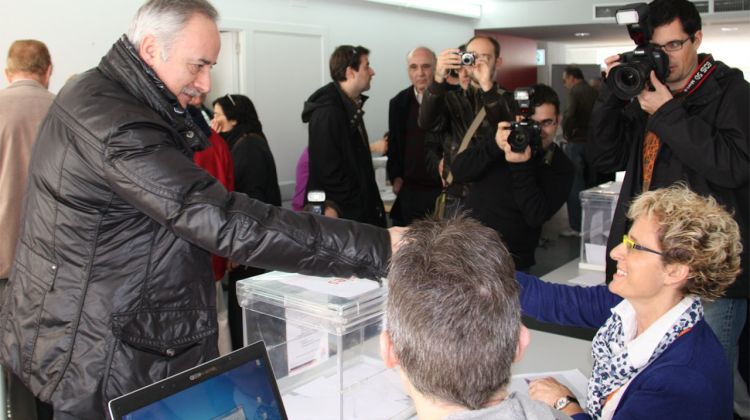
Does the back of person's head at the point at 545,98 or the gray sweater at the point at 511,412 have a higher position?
the back of person's head at the point at 545,98

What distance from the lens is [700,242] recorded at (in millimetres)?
1704

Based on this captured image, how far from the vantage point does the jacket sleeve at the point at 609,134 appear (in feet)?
8.15

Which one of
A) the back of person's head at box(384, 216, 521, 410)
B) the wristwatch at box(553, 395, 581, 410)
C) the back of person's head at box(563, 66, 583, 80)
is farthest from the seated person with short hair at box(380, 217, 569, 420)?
the back of person's head at box(563, 66, 583, 80)

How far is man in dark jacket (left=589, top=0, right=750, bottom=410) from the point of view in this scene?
2.09 m

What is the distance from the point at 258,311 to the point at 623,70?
137cm

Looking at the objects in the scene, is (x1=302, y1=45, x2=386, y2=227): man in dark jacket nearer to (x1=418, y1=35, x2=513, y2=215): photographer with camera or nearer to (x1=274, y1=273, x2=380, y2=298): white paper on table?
(x1=418, y1=35, x2=513, y2=215): photographer with camera

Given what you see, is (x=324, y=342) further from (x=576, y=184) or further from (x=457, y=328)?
(x=576, y=184)

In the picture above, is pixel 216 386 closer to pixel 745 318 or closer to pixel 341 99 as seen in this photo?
pixel 745 318

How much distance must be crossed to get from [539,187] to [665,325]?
134 cm

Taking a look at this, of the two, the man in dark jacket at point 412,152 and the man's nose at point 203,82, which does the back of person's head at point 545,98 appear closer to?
the man in dark jacket at point 412,152

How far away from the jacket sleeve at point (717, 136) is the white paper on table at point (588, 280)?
88 centimetres

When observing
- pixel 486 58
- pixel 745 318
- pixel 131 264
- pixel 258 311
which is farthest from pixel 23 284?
pixel 486 58

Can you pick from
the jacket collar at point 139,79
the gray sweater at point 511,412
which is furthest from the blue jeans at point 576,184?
the gray sweater at point 511,412

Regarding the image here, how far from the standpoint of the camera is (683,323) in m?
1.63
